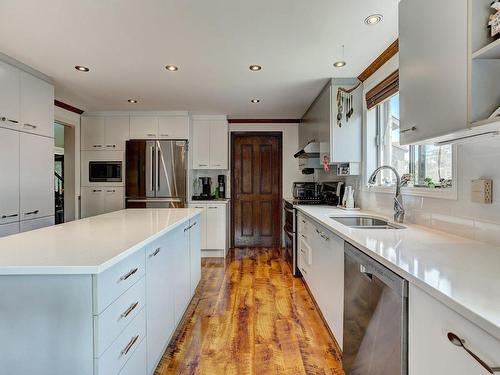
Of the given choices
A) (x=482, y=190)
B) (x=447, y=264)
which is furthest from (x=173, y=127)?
(x=447, y=264)

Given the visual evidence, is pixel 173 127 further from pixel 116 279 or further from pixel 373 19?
pixel 116 279

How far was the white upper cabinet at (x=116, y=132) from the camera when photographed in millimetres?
4527

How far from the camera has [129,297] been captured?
130cm

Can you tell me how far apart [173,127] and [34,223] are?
90.9 inches

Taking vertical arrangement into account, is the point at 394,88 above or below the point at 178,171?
above

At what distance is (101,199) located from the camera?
4566mm

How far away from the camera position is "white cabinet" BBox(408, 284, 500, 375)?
687 millimetres

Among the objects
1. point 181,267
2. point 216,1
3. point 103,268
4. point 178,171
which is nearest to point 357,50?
point 216,1

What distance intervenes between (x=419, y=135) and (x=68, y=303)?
66.7 inches

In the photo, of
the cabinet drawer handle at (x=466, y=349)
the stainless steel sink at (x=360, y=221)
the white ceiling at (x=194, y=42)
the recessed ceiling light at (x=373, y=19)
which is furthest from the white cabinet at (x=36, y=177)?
the cabinet drawer handle at (x=466, y=349)

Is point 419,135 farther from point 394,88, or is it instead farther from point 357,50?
point 357,50

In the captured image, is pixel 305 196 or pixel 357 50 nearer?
pixel 357 50

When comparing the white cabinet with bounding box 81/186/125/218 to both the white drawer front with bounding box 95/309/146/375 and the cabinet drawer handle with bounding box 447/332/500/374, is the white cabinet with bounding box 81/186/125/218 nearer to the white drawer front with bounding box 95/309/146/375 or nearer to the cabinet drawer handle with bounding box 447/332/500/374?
the white drawer front with bounding box 95/309/146/375

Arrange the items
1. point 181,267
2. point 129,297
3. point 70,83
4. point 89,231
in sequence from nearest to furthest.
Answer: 1. point 129,297
2. point 89,231
3. point 181,267
4. point 70,83
